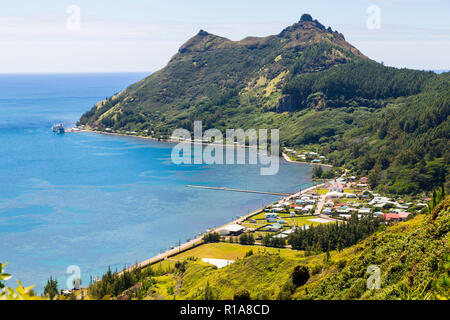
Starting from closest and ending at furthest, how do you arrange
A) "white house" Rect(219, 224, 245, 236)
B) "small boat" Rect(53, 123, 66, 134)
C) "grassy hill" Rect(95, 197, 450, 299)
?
"grassy hill" Rect(95, 197, 450, 299)
"white house" Rect(219, 224, 245, 236)
"small boat" Rect(53, 123, 66, 134)

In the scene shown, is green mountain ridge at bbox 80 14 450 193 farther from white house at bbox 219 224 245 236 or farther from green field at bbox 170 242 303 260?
green field at bbox 170 242 303 260

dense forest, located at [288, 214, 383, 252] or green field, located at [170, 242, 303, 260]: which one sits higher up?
dense forest, located at [288, 214, 383, 252]

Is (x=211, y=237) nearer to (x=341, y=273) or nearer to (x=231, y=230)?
(x=231, y=230)

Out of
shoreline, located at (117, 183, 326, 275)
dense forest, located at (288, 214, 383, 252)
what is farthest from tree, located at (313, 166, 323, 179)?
dense forest, located at (288, 214, 383, 252)

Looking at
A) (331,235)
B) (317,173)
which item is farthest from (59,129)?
(331,235)

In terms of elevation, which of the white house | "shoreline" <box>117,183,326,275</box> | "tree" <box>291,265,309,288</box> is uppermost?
"tree" <box>291,265,309,288</box>
